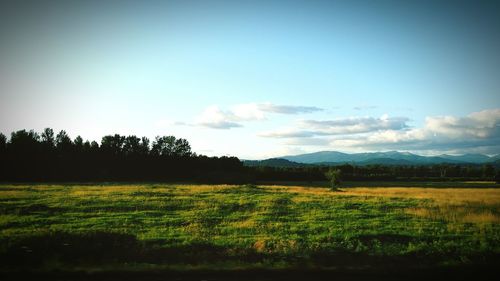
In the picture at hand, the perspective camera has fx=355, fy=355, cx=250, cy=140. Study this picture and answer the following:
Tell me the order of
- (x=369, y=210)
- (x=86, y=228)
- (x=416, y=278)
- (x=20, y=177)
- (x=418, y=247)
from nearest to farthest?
1. (x=416, y=278)
2. (x=418, y=247)
3. (x=86, y=228)
4. (x=369, y=210)
5. (x=20, y=177)

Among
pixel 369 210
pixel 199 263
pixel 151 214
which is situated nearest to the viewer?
pixel 199 263

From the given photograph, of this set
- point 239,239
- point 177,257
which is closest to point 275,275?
point 239,239

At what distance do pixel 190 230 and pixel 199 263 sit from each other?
17.4ft

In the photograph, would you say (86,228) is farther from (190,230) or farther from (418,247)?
(418,247)

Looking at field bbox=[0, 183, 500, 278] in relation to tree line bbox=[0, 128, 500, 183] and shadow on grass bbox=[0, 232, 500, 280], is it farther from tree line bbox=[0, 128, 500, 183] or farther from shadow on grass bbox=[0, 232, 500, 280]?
tree line bbox=[0, 128, 500, 183]

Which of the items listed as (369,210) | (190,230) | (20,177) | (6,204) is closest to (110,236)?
(190,230)

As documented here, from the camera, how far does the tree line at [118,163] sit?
90.1m

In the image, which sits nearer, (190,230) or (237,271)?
(237,271)

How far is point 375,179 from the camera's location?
4734 inches

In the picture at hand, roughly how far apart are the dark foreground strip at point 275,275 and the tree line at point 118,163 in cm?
8240

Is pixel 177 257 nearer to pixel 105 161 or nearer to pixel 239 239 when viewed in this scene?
pixel 239 239

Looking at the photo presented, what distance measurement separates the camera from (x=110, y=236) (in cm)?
1906

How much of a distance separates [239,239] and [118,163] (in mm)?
95095

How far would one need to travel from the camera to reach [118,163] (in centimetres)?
10612
